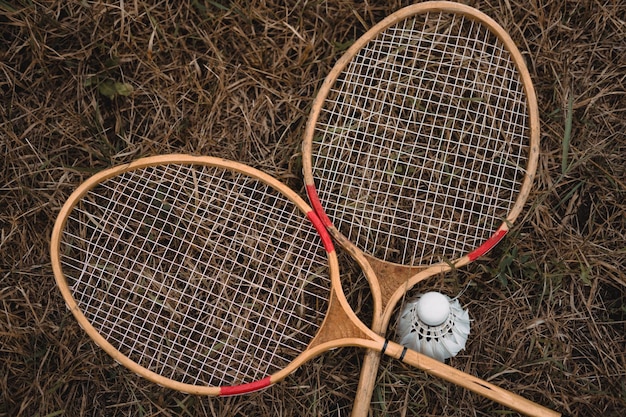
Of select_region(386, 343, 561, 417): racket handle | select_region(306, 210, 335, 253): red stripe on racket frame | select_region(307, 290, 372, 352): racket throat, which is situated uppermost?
select_region(306, 210, 335, 253): red stripe on racket frame

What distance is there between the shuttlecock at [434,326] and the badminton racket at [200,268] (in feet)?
0.79

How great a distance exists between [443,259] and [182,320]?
2.59ft

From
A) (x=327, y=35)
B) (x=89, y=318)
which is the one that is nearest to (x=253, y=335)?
(x=89, y=318)

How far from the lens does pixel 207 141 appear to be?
1932 millimetres

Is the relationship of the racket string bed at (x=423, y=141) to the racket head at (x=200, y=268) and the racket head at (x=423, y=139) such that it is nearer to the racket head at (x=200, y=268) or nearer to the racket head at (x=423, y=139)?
the racket head at (x=423, y=139)

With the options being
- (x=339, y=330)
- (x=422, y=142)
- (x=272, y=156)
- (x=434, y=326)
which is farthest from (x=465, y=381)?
(x=272, y=156)

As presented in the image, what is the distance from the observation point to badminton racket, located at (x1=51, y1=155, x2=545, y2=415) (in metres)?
1.73

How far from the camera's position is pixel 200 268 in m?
1.86

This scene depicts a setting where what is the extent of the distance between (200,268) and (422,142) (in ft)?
2.59

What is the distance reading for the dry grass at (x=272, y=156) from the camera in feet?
6.07

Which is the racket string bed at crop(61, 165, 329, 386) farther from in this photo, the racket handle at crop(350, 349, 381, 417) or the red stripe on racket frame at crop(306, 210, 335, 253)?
the racket handle at crop(350, 349, 381, 417)

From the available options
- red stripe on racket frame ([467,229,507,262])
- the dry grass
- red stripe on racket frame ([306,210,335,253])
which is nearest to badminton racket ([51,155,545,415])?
red stripe on racket frame ([306,210,335,253])

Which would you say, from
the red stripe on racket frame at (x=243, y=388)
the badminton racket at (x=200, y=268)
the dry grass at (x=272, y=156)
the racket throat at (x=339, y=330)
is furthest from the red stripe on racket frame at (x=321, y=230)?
the red stripe on racket frame at (x=243, y=388)

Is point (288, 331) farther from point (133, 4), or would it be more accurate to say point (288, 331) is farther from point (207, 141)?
point (133, 4)
